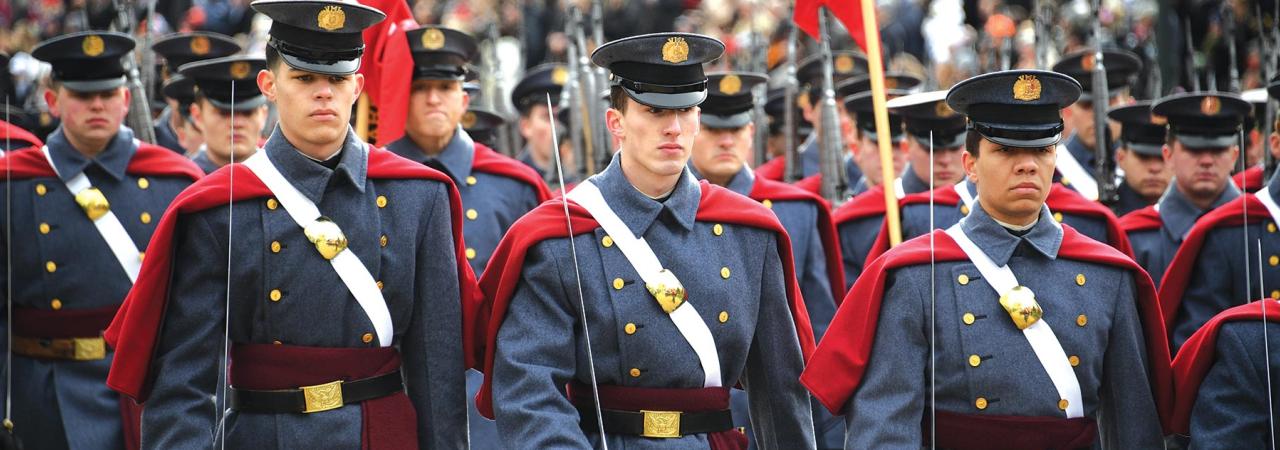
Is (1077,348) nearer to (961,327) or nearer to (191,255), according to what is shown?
(961,327)

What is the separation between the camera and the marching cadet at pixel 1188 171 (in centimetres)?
848

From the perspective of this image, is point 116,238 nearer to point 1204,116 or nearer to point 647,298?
point 647,298

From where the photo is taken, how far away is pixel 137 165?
760 cm

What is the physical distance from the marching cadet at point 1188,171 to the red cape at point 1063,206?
2.77ft

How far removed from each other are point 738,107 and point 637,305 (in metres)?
3.58

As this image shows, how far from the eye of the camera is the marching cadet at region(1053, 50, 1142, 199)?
10281 millimetres

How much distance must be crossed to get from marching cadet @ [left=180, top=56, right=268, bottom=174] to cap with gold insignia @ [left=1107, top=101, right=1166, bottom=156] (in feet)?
15.2

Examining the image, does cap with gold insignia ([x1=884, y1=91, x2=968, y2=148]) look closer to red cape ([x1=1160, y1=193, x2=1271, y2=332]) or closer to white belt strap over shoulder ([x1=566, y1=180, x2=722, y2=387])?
red cape ([x1=1160, y1=193, x2=1271, y2=332])

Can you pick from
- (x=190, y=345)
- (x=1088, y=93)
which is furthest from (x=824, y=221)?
(x=190, y=345)

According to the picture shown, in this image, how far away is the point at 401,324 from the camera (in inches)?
213

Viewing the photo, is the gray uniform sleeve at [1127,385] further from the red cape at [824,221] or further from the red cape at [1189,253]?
the red cape at [824,221]

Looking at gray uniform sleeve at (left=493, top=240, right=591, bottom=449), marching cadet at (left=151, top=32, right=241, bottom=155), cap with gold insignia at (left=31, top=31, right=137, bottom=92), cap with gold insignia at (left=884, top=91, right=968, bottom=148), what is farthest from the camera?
marching cadet at (left=151, top=32, right=241, bottom=155)

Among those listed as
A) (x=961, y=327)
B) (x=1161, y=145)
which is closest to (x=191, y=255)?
(x=961, y=327)

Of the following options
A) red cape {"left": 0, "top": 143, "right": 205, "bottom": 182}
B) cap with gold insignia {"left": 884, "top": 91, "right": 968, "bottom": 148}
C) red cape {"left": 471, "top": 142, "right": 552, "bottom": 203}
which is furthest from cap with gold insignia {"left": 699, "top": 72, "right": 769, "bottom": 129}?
red cape {"left": 0, "top": 143, "right": 205, "bottom": 182}
